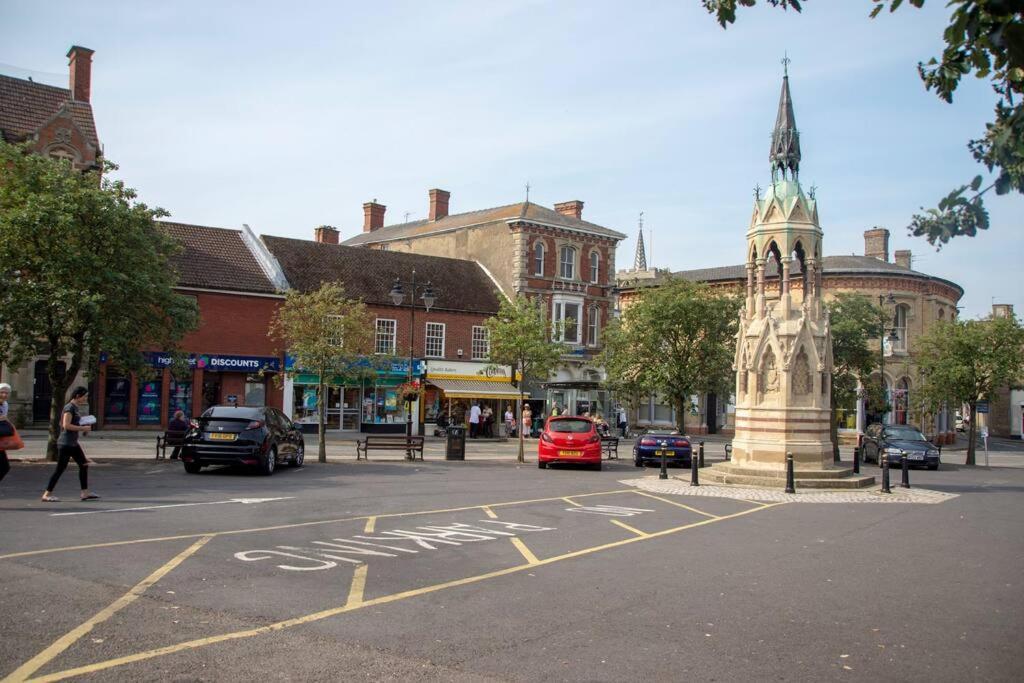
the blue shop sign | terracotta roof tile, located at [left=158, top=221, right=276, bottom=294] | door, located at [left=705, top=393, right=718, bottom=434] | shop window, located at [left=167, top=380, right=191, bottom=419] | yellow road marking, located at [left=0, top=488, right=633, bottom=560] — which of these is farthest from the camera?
door, located at [left=705, top=393, right=718, bottom=434]

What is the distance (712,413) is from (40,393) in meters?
36.7

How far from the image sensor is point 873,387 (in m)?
35.5

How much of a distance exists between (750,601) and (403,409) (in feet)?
110

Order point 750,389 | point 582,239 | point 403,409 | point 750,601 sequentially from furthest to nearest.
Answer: point 582,239 → point 403,409 → point 750,389 → point 750,601

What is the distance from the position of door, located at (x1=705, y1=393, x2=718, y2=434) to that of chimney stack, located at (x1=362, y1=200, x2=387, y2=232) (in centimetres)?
2504

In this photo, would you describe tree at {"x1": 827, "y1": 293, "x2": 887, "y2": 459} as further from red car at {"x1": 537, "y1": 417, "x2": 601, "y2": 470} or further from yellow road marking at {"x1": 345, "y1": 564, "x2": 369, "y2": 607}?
yellow road marking at {"x1": 345, "y1": 564, "x2": 369, "y2": 607}

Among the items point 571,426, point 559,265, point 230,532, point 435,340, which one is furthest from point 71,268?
point 559,265

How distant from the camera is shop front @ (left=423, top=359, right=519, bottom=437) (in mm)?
41625

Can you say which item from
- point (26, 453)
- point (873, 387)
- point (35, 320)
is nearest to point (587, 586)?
point (35, 320)

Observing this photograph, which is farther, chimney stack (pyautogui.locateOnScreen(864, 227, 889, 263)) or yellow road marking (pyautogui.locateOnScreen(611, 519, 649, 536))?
chimney stack (pyautogui.locateOnScreen(864, 227, 889, 263))

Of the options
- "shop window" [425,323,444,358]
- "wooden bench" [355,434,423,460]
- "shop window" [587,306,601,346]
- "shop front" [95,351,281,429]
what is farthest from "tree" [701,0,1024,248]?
"shop window" [587,306,601,346]

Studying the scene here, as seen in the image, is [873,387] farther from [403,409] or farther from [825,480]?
[403,409]

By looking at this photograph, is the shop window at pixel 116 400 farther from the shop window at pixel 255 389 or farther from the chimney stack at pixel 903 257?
the chimney stack at pixel 903 257

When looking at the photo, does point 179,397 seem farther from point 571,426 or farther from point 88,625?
point 88,625
